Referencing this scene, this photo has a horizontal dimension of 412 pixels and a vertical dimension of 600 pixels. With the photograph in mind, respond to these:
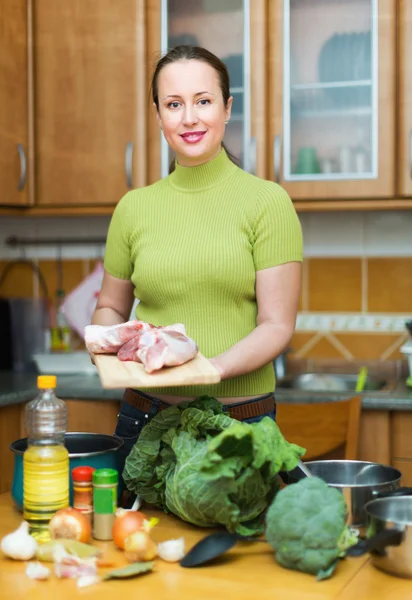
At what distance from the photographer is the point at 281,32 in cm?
277

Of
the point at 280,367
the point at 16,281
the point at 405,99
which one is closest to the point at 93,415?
the point at 280,367

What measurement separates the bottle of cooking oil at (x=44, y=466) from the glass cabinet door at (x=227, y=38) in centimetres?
157

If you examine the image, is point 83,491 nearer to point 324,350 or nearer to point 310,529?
point 310,529

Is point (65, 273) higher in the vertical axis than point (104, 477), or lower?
higher

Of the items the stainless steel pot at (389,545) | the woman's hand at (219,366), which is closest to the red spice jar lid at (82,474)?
the woman's hand at (219,366)

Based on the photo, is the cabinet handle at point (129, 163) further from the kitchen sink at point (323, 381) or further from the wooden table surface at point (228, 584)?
the wooden table surface at point (228, 584)

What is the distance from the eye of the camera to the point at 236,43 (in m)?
2.83

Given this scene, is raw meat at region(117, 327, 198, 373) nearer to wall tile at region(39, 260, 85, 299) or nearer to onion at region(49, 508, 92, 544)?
onion at region(49, 508, 92, 544)

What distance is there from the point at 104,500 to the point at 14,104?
1.94m

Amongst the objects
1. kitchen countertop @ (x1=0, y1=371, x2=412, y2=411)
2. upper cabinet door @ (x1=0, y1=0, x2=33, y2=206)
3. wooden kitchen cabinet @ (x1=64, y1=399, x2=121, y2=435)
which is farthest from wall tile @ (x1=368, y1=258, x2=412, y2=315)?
upper cabinet door @ (x1=0, y1=0, x2=33, y2=206)

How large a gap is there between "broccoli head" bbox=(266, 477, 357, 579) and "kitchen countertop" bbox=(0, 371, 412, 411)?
1.26 m

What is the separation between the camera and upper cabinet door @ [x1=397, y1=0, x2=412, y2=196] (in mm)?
2650

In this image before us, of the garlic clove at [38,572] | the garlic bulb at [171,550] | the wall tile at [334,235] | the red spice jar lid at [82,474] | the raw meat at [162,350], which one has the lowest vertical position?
the garlic clove at [38,572]

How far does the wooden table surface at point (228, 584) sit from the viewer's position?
3.73 ft
